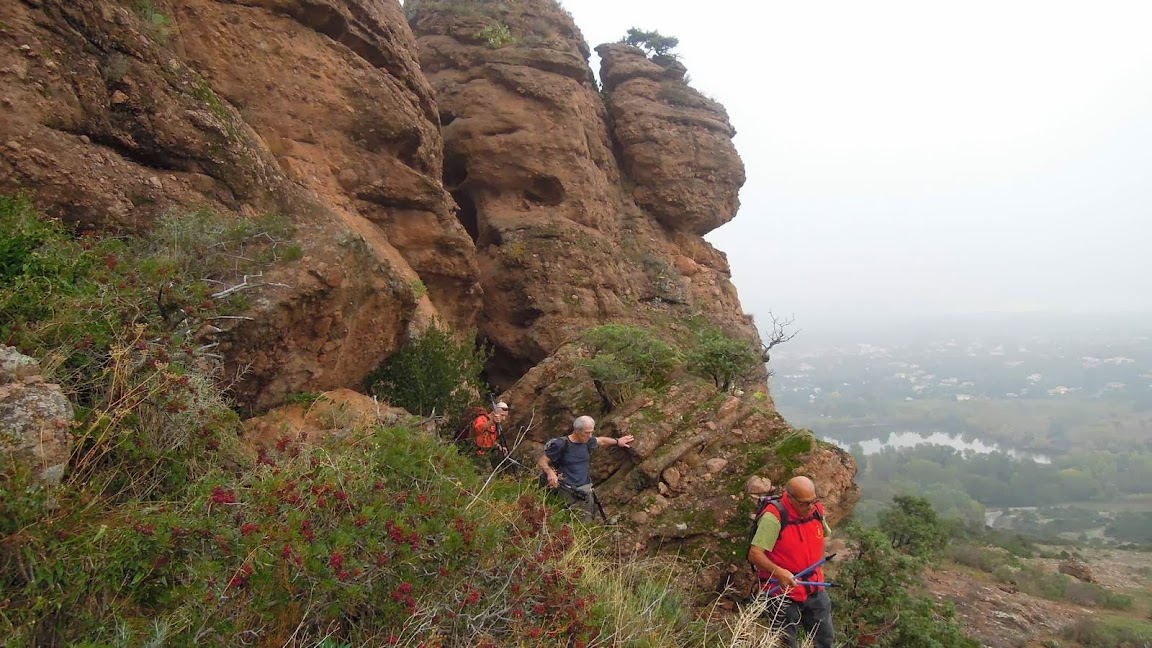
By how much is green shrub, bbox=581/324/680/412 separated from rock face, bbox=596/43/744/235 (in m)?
11.4

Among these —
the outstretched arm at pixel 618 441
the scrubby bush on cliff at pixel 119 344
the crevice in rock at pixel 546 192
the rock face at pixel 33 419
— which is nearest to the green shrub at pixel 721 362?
the outstretched arm at pixel 618 441

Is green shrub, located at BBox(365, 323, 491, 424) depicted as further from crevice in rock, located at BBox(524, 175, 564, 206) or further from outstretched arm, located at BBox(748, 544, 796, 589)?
crevice in rock, located at BBox(524, 175, 564, 206)

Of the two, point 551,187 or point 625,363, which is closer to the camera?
point 625,363

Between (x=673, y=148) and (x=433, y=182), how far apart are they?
1050 cm

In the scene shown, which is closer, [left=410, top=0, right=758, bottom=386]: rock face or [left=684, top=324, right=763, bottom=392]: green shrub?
[left=684, top=324, right=763, bottom=392]: green shrub

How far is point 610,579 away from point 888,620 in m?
3.57

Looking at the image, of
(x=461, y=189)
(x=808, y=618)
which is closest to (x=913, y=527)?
(x=808, y=618)

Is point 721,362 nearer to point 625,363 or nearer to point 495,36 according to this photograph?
point 625,363

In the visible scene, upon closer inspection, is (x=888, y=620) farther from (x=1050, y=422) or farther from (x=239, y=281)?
(x=1050, y=422)

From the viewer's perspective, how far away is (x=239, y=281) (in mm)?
6184

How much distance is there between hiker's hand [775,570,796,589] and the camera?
4.39m

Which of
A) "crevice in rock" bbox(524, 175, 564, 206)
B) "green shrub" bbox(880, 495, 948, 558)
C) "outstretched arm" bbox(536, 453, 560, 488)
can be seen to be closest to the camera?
"outstretched arm" bbox(536, 453, 560, 488)

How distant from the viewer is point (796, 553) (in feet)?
15.1

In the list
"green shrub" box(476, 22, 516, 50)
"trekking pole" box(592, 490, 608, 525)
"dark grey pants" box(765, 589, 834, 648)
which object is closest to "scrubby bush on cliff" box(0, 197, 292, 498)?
"trekking pole" box(592, 490, 608, 525)
